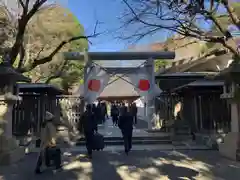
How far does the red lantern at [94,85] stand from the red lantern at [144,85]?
83.3 inches

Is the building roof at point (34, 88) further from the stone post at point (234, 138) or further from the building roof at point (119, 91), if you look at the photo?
the building roof at point (119, 91)

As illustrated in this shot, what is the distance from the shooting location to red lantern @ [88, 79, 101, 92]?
16.3 meters

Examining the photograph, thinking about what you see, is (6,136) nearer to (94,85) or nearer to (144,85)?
(94,85)

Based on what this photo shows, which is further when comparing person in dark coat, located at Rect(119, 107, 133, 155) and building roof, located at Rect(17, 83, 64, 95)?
building roof, located at Rect(17, 83, 64, 95)

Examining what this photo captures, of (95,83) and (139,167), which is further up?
(95,83)

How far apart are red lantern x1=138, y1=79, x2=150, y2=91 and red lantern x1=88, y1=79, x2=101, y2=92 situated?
2.12 m

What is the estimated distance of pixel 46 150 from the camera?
326 inches

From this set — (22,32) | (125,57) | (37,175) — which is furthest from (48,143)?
(125,57)

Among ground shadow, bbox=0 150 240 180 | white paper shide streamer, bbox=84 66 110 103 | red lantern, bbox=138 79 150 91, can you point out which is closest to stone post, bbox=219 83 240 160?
ground shadow, bbox=0 150 240 180

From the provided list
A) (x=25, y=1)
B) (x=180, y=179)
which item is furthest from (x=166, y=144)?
(x=25, y=1)

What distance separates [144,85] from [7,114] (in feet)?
26.6

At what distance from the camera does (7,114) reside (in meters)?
10.1

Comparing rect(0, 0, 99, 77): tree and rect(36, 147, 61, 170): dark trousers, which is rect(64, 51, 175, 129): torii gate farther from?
rect(36, 147, 61, 170): dark trousers

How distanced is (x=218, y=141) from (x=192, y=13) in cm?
504
